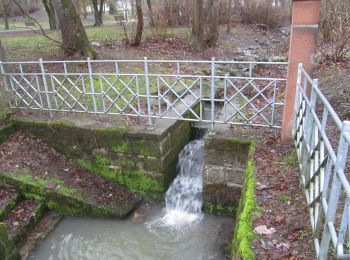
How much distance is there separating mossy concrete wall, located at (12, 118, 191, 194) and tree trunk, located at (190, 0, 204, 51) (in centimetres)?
702

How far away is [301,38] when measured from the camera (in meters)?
4.50

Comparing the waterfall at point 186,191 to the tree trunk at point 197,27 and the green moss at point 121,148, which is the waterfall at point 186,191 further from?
the tree trunk at point 197,27

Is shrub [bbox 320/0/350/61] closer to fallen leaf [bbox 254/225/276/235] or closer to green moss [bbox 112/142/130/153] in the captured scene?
green moss [bbox 112/142/130/153]

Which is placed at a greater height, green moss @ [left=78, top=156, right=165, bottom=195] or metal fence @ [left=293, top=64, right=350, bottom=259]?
metal fence @ [left=293, top=64, right=350, bottom=259]

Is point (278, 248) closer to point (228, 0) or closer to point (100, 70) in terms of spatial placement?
point (100, 70)

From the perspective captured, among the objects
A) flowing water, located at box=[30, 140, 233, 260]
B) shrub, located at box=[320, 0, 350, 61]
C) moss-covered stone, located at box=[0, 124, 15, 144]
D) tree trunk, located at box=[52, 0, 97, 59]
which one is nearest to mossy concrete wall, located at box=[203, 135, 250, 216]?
flowing water, located at box=[30, 140, 233, 260]

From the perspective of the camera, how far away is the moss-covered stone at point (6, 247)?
4473mm

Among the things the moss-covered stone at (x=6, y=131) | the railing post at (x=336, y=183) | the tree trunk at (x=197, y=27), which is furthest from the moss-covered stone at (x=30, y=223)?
the tree trunk at (x=197, y=27)

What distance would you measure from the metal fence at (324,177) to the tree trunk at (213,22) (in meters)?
9.16

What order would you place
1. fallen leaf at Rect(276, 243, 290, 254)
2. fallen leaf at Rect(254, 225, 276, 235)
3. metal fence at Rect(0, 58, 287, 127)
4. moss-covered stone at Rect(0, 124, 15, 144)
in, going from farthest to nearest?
moss-covered stone at Rect(0, 124, 15, 144)
metal fence at Rect(0, 58, 287, 127)
fallen leaf at Rect(254, 225, 276, 235)
fallen leaf at Rect(276, 243, 290, 254)

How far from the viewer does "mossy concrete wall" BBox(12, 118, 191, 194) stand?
19.3 feet

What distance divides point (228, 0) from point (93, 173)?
634 inches

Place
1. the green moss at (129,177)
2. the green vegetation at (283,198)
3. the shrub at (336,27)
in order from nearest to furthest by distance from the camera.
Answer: the green vegetation at (283,198)
the green moss at (129,177)
the shrub at (336,27)

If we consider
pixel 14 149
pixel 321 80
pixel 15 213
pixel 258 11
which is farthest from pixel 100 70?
pixel 258 11
